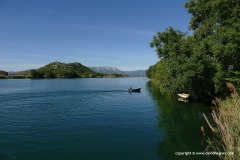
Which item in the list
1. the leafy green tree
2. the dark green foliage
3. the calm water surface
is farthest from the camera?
the dark green foliage

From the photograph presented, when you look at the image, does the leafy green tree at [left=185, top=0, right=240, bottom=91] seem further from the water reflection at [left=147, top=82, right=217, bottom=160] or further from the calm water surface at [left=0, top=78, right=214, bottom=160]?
the calm water surface at [left=0, top=78, right=214, bottom=160]

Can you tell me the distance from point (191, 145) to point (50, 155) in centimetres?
1359

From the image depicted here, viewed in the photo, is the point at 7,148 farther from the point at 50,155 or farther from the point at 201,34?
the point at 201,34

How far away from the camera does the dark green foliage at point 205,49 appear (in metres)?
29.3

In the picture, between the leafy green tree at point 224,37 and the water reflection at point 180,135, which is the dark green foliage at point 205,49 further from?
the water reflection at point 180,135

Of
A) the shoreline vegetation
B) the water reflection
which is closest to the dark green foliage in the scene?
the shoreline vegetation

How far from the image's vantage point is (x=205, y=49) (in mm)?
36344

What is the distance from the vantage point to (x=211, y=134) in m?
24.1

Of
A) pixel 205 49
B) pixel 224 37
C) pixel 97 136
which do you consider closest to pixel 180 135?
pixel 97 136

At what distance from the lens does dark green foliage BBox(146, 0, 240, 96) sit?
2933 centimetres

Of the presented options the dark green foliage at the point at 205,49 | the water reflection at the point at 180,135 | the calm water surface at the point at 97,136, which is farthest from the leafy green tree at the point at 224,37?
the calm water surface at the point at 97,136

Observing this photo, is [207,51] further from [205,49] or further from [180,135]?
[180,135]

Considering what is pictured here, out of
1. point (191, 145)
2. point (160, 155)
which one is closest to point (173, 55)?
point (191, 145)

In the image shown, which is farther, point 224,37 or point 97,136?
point 224,37
